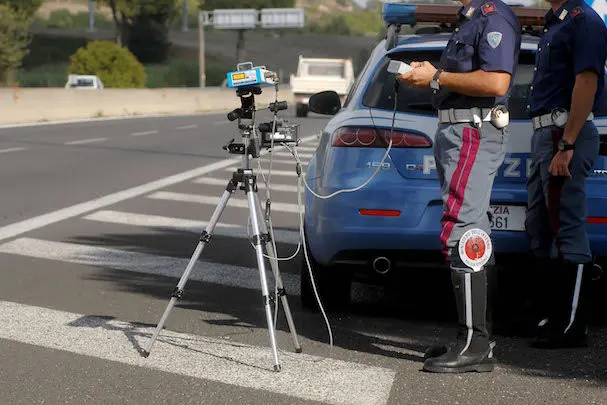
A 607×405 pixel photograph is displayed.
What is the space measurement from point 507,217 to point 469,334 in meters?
0.91

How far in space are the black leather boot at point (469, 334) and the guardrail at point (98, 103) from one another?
1853cm

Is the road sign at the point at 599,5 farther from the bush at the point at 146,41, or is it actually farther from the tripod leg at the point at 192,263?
the bush at the point at 146,41

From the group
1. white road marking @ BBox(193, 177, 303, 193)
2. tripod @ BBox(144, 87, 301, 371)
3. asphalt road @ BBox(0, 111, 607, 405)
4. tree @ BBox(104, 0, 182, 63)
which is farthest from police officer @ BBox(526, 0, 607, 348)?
tree @ BBox(104, 0, 182, 63)

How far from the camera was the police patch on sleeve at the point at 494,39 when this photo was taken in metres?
5.02

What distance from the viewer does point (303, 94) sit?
140ft

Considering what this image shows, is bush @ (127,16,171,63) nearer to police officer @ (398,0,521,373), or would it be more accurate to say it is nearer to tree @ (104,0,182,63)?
tree @ (104,0,182,63)

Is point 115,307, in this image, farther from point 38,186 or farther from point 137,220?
point 38,186

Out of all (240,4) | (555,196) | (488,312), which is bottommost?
(240,4)

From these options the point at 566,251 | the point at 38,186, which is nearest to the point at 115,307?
the point at 566,251

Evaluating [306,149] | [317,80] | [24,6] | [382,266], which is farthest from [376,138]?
[24,6]

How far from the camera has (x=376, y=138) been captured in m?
5.90

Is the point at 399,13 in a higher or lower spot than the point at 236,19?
higher

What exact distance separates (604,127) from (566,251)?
0.65 metres

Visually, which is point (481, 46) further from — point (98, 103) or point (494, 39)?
point (98, 103)
